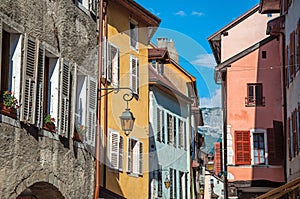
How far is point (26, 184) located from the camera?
1234 cm

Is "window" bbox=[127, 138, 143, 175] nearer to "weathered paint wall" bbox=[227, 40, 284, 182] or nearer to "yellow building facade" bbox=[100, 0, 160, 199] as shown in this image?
"yellow building facade" bbox=[100, 0, 160, 199]

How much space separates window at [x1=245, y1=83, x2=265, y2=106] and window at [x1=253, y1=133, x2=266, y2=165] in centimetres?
137

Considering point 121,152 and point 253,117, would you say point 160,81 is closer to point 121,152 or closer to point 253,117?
point 253,117

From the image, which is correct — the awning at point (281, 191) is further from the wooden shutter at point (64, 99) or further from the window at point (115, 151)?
the window at point (115, 151)

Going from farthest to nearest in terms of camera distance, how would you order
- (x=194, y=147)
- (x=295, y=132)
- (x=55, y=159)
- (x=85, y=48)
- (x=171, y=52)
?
1. (x=194, y=147)
2. (x=171, y=52)
3. (x=295, y=132)
4. (x=85, y=48)
5. (x=55, y=159)

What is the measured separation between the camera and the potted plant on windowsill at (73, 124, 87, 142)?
1542 centimetres

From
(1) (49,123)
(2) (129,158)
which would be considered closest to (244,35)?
(2) (129,158)

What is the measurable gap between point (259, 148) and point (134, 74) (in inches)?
315

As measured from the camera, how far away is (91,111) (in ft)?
55.6

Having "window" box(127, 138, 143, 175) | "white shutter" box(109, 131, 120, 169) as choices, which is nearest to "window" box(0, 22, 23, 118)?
"white shutter" box(109, 131, 120, 169)

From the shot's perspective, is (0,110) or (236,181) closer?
(0,110)

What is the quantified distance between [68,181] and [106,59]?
621 centimetres

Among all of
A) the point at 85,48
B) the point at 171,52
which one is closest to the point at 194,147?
the point at 171,52

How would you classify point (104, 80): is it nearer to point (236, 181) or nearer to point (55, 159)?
point (55, 159)
